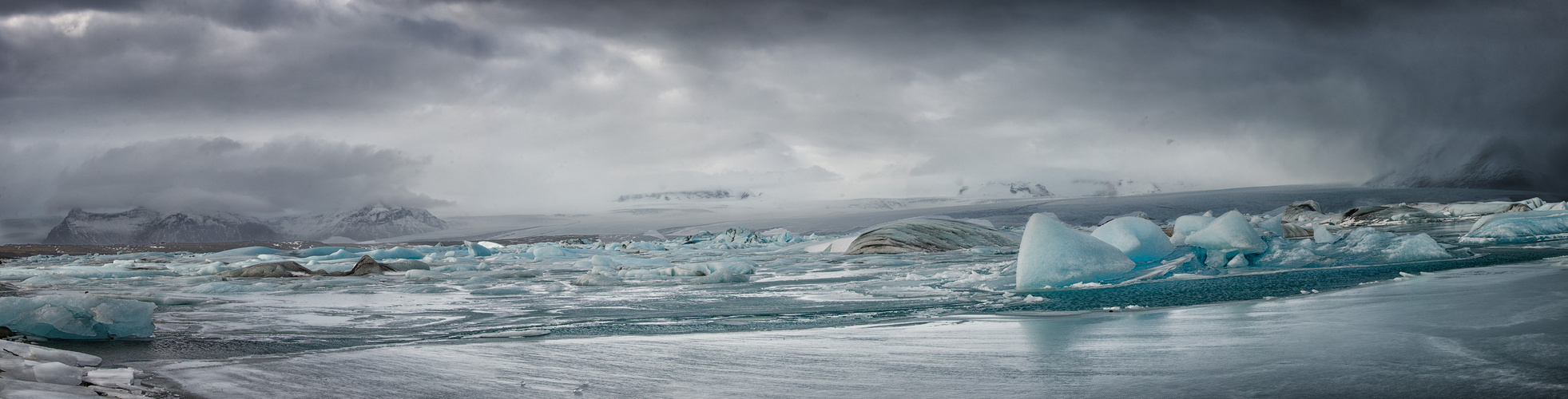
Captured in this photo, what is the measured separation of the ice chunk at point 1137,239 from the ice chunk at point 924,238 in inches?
451

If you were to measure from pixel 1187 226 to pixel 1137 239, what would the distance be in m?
5.25

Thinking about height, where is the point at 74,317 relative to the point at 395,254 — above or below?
above

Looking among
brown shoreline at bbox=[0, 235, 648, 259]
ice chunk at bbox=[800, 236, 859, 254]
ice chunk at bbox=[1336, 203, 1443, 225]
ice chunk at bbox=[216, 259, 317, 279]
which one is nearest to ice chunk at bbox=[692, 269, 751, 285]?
ice chunk at bbox=[216, 259, 317, 279]

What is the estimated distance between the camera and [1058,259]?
748 cm

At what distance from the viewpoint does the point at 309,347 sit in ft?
14.0

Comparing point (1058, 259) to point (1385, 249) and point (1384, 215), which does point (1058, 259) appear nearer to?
point (1385, 249)

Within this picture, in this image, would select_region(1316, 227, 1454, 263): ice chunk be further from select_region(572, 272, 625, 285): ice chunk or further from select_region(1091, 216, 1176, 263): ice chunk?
select_region(572, 272, 625, 285): ice chunk

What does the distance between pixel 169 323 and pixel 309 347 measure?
2.47 meters

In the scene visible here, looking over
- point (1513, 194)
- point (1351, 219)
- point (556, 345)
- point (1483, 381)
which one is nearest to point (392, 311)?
point (556, 345)

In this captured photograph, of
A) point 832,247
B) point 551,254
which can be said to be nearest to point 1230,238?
point 832,247

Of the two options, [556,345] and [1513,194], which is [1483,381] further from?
[1513,194]

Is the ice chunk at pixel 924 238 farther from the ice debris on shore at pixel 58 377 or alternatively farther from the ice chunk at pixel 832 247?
the ice debris on shore at pixel 58 377

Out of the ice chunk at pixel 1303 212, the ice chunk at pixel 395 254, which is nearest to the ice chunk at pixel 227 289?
the ice chunk at pixel 395 254

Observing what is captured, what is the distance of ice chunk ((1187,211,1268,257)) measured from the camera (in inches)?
421
